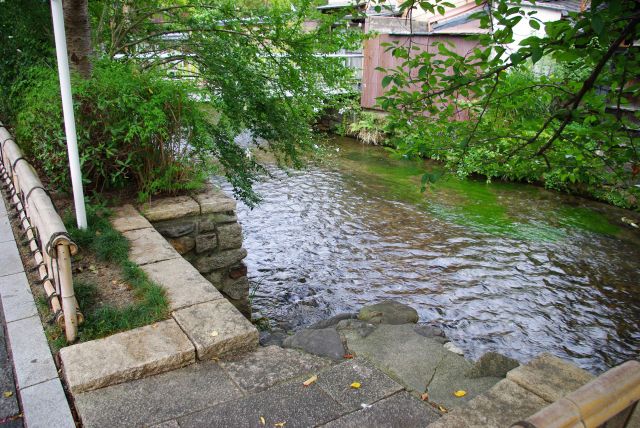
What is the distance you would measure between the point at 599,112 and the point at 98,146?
3.82 m

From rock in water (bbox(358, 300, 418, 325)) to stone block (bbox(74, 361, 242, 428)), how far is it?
227cm

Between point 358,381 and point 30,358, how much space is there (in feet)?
5.84

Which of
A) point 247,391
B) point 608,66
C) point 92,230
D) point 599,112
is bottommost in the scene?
point 247,391

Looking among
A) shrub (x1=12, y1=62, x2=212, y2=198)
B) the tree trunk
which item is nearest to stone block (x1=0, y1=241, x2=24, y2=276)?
shrub (x1=12, y1=62, x2=212, y2=198)

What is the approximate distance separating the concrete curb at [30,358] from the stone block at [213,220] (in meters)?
1.52

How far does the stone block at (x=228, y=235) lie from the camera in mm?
4883

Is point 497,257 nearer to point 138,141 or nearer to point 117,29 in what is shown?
point 138,141

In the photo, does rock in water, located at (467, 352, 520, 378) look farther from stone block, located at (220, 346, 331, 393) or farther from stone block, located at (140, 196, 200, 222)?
stone block, located at (140, 196, 200, 222)

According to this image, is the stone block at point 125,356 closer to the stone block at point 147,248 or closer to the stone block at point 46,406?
the stone block at point 46,406

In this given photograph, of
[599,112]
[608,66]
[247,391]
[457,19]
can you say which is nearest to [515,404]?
[247,391]

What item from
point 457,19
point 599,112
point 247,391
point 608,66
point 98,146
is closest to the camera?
point 247,391

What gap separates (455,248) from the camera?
7.59 meters

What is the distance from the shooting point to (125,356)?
270 centimetres

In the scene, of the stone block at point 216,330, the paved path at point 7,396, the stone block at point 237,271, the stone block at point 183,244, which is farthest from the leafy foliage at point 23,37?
the stone block at point 216,330
